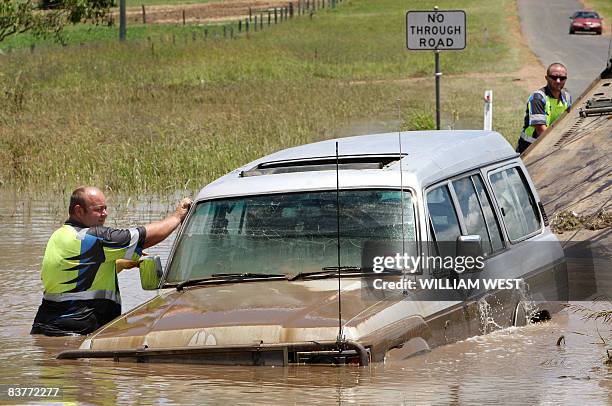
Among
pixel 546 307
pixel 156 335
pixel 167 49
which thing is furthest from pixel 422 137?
pixel 167 49

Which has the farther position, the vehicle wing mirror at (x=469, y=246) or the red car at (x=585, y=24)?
the red car at (x=585, y=24)

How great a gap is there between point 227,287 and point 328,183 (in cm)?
85

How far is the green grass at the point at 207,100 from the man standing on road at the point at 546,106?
Result: 1.77m

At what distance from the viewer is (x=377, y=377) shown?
7.27m

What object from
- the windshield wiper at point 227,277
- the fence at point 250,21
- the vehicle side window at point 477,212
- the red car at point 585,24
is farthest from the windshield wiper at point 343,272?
the red car at point 585,24

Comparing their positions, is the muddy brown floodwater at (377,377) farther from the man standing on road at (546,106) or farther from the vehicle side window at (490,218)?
the man standing on road at (546,106)

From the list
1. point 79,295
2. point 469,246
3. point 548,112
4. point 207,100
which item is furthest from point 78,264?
point 207,100

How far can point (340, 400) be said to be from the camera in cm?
697

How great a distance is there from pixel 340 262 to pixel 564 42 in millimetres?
61215

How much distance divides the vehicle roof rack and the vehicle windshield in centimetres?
28

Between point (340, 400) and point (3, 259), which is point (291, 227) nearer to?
point (340, 400)

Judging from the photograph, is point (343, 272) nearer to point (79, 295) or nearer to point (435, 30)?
point (79, 295)

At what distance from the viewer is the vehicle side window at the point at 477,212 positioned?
28.7ft

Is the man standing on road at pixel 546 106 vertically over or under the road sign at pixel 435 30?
under
